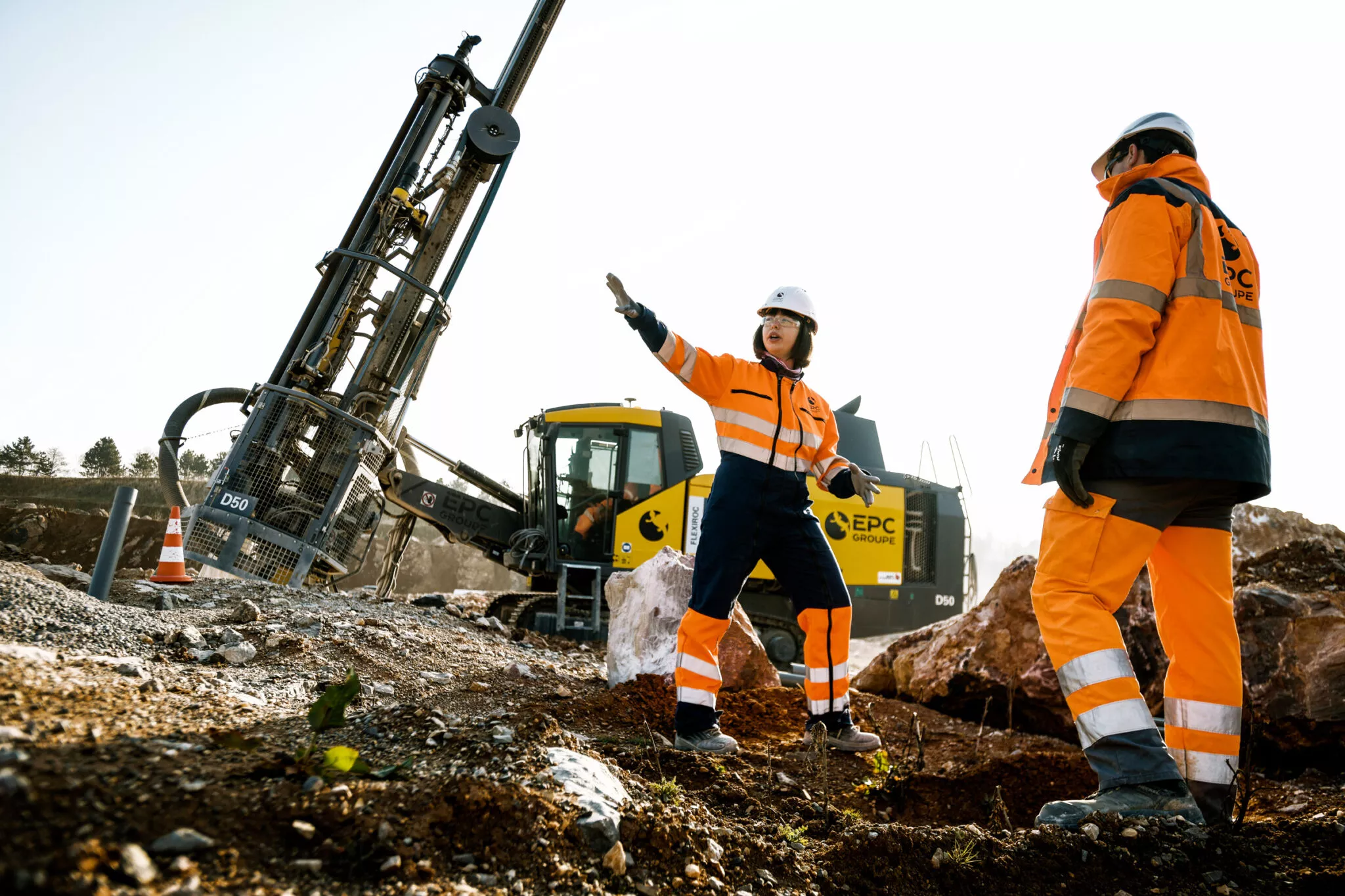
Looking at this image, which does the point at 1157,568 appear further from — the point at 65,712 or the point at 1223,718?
the point at 65,712

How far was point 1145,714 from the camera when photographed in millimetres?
2154

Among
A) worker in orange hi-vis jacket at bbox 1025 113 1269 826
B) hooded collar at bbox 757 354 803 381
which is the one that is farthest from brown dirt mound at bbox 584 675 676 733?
worker in orange hi-vis jacket at bbox 1025 113 1269 826

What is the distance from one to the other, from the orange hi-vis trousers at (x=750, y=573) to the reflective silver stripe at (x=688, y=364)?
0.39 metres

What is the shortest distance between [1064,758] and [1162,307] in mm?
2024

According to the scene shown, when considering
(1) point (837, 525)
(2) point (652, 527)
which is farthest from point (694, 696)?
(1) point (837, 525)

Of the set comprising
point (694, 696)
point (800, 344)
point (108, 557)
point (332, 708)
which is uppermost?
point (800, 344)

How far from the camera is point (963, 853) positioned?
183cm

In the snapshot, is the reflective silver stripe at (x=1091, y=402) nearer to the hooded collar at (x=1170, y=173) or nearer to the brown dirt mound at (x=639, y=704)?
the hooded collar at (x=1170, y=173)

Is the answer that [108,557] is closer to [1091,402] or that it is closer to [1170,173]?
[1091,402]

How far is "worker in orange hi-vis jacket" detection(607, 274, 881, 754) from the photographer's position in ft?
10.7

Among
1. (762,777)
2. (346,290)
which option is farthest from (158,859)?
(346,290)

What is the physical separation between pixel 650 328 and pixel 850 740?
6.50ft

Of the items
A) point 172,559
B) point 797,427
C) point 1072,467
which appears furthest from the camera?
point 172,559

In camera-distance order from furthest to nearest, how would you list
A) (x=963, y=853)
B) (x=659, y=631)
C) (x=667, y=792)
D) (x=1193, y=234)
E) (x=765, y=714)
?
1. (x=659, y=631)
2. (x=765, y=714)
3. (x=1193, y=234)
4. (x=667, y=792)
5. (x=963, y=853)
